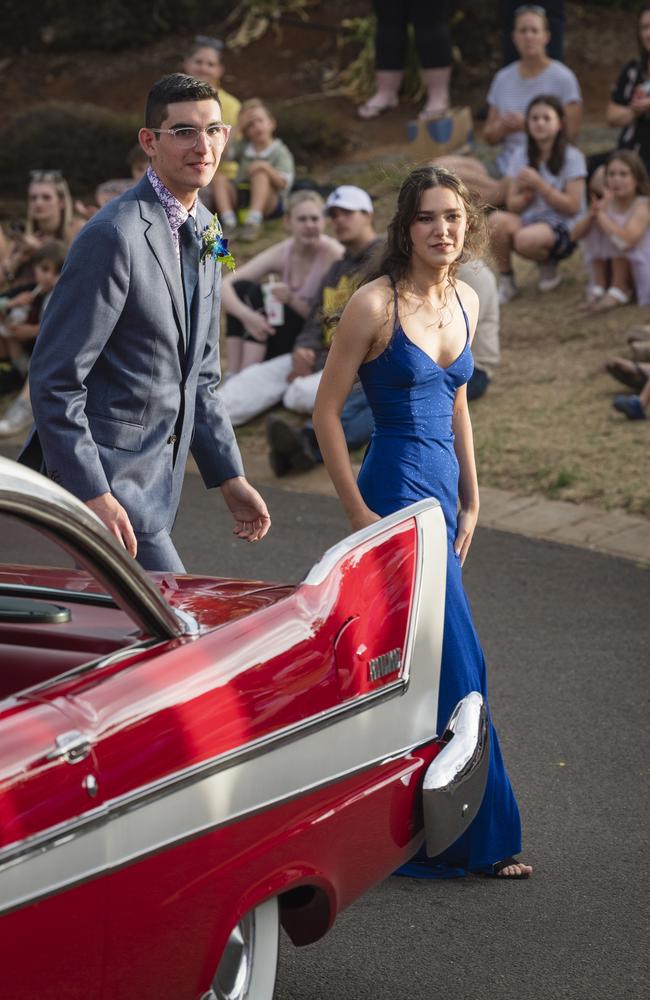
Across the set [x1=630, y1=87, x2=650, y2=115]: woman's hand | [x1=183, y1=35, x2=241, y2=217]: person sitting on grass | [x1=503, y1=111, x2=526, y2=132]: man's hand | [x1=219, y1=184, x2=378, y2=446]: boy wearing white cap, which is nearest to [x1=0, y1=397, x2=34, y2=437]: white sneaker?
[x1=219, y1=184, x2=378, y2=446]: boy wearing white cap

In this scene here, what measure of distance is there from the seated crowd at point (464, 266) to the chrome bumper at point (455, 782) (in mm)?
5437

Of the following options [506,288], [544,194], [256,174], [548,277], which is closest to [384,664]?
[544,194]

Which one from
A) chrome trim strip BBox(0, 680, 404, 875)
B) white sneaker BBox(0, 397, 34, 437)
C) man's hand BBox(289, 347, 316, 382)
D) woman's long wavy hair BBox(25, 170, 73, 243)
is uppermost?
woman's long wavy hair BBox(25, 170, 73, 243)

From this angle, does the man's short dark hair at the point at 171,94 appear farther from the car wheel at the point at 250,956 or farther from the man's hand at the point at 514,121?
the man's hand at the point at 514,121

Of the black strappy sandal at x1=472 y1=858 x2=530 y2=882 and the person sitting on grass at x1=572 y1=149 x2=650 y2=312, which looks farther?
the person sitting on grass at x1=572 y1=149 x2=650 y2=312

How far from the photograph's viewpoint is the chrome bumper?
3.35 meters

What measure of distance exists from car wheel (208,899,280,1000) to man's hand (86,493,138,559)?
1.12 meters

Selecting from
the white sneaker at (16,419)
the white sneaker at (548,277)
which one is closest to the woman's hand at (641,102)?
the white sneaker at (548,277)

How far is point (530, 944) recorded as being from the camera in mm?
3865

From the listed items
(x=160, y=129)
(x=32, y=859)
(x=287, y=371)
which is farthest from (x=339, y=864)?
(x=287, y=371)

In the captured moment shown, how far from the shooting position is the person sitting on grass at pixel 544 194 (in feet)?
37.5

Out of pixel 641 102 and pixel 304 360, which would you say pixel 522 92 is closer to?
pixel 641 102

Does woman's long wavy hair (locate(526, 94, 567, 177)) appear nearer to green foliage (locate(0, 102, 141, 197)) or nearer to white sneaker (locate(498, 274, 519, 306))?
white sneaker (locate(498, 274, 519, 306))

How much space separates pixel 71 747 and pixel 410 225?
2.26 meters
